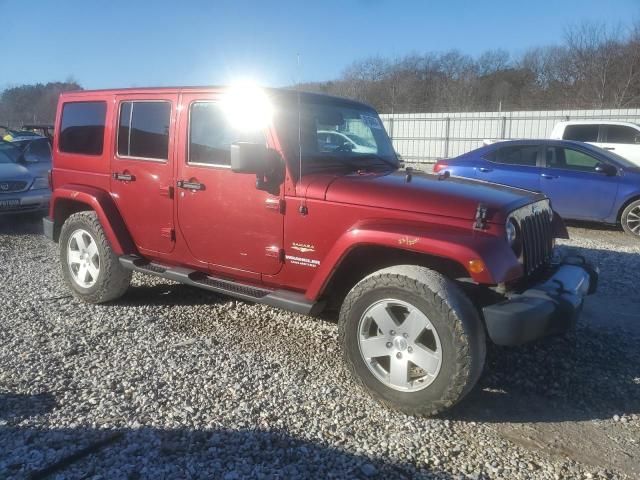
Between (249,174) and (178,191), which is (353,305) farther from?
(178,191)

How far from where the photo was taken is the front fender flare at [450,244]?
309cm

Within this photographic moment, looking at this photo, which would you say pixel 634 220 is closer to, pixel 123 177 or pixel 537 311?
pixel 537 311

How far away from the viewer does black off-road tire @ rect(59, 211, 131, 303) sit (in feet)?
16.5

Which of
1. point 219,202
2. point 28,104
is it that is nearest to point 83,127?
point 219,202

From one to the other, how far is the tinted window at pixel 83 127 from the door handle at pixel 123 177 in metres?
0.35

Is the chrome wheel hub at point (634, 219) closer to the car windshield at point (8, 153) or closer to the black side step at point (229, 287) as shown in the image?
the black side step at point (229, 287)

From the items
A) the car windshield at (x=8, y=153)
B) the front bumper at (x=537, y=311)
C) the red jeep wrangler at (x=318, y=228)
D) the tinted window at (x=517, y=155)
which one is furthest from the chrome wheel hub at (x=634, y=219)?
the car windshield at (x=8, y=153)

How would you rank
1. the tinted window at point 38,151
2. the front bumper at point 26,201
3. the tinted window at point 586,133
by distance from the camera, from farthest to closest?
1. the tinted window at point 586,133
2. the tinted window at point 38,151
3. the front bumper at point 26,201

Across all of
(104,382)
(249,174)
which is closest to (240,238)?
(249,174)

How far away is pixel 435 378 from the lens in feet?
10.4

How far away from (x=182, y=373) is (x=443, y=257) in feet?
6.38

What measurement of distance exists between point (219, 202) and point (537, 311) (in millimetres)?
2385

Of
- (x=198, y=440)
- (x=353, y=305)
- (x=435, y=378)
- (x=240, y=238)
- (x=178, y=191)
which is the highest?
(x=178, y=191)

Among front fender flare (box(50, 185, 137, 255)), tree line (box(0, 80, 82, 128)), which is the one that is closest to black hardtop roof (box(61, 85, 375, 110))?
front fender flare (box(50, 185, 137, 255))
